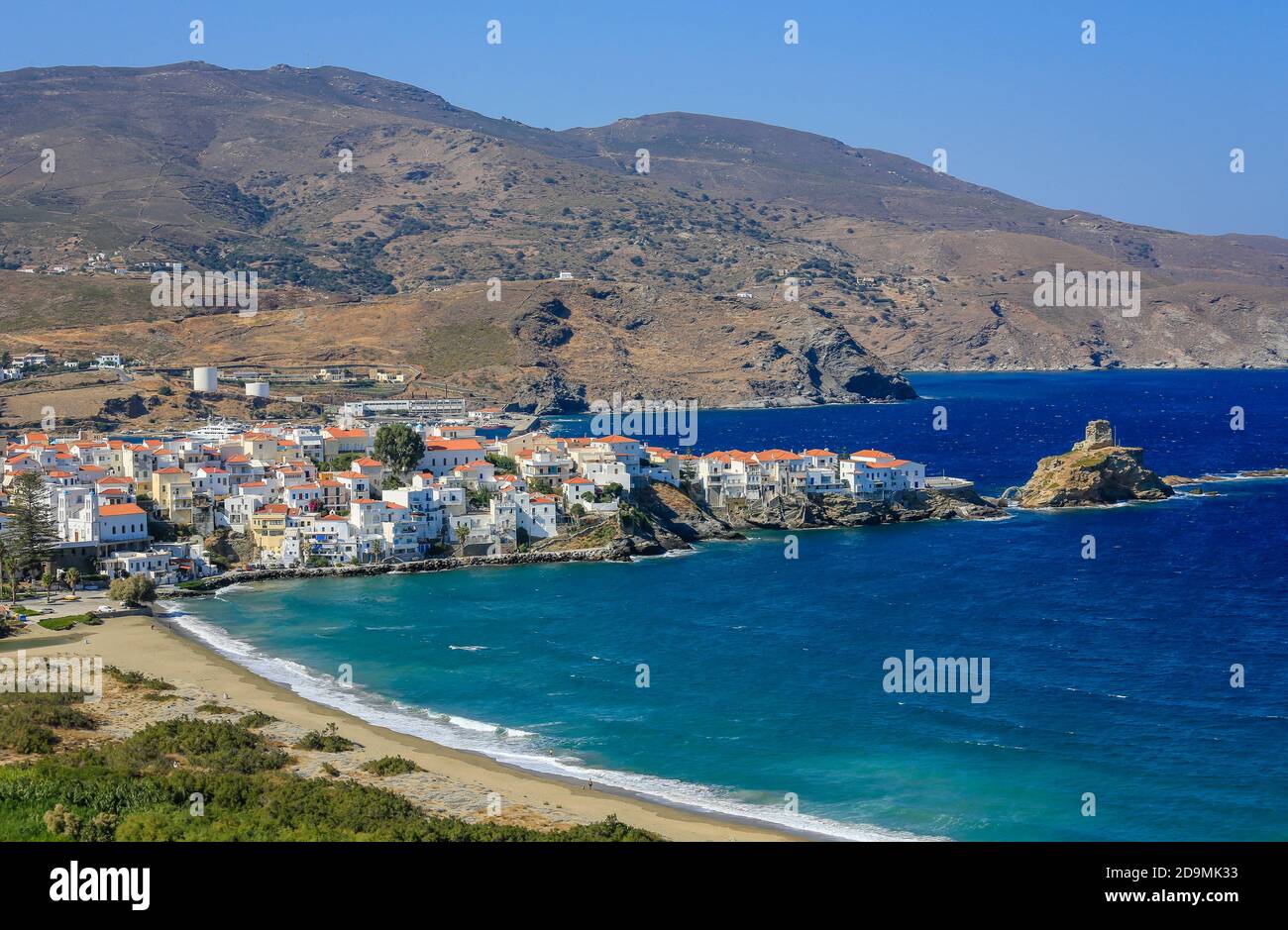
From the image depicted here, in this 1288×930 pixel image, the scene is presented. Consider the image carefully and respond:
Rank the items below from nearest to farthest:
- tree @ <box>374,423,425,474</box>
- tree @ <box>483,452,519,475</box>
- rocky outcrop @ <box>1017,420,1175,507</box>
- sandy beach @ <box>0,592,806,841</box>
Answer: sandy beach @ <box>0,592,806,841</box>
tree @ <box>374,423,425,474</box>
tree @ <box>483,452,519,475</box>
rocky outcrop @ <box>1017,420,1175,507</box>

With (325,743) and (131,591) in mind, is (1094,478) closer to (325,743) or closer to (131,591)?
(131,591)

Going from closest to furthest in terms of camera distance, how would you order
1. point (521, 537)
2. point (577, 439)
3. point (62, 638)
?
1. point (62, 638)
2. point (521, 537)
3. point (577, 439)

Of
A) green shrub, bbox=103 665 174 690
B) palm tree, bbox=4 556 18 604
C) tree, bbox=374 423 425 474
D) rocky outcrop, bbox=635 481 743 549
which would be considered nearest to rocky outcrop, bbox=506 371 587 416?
rocky outcrop, bbox=635 481 743 549

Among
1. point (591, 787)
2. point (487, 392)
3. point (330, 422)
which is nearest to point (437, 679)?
point (591, 787)

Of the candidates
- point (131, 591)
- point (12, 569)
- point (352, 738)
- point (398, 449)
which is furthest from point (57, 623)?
point (398, 449)

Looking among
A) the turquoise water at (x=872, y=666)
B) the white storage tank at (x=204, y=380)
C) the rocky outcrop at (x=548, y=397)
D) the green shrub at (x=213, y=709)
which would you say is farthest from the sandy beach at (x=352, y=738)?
the rocky outcrop at (x=548, y=397)

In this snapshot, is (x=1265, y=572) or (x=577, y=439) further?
(x=577, y=439)

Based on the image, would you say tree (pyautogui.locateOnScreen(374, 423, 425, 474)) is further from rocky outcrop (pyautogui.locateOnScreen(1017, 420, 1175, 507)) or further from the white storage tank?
the white storage tank
